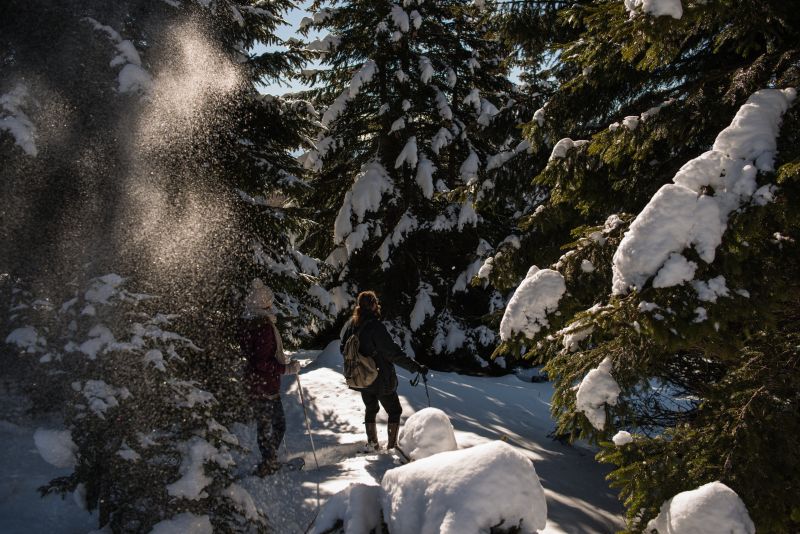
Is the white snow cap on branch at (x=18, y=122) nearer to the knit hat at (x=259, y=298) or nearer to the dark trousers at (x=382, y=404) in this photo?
the knit hat at (x=259, y=298)

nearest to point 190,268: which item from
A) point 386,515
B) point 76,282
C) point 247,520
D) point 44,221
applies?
point 44,221

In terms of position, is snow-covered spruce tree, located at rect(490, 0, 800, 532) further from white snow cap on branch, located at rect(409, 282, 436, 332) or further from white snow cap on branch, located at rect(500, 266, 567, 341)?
white snow cap on branch, located at rect(409, 282, 436, 332)

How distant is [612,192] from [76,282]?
495 cm

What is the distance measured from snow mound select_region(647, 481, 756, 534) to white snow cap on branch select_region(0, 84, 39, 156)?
5.84 m

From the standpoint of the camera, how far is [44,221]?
5480mm

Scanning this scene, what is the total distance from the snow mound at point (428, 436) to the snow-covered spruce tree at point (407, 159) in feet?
24.1

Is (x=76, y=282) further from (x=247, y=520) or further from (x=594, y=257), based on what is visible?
(x=594, y=257)

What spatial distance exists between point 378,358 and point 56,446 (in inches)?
145

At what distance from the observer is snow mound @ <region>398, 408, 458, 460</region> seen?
17.7 feet

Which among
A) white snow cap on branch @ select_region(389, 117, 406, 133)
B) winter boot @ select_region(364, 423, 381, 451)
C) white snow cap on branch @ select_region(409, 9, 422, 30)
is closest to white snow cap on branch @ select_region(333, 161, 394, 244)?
white snow cap on branch @ select_region(389, 117, 406, 133)

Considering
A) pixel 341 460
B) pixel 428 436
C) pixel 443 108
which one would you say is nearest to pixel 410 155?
pixel 443 108

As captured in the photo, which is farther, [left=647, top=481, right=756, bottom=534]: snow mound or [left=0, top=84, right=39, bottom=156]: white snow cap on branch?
[left=0, top=84, right=39, bottom=156]: white snow cap on branch

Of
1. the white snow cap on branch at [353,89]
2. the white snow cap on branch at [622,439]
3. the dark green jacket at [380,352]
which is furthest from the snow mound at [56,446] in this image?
the white snow cap on branch at [353,89]

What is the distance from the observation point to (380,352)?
679 cm
